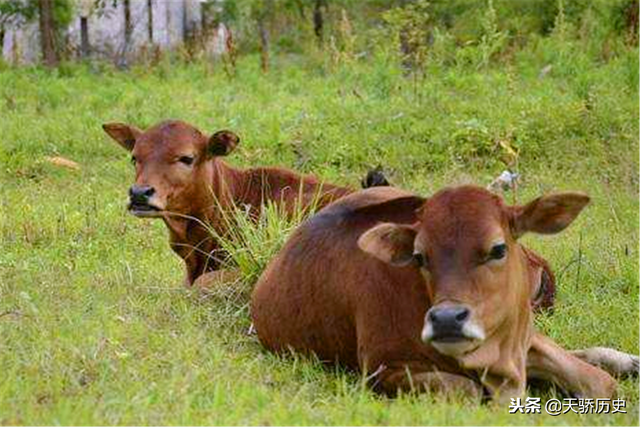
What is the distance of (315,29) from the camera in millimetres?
21328

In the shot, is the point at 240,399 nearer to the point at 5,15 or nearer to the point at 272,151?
the point at 272,151

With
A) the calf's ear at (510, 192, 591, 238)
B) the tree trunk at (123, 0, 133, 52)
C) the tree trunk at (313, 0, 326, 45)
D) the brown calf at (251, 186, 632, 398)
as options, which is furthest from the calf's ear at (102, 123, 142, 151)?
the tree trunk at (313, 0, 326, 45)

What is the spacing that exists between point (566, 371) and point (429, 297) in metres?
0.76

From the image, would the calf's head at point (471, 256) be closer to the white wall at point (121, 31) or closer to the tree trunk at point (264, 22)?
the white wall at point (121, 31)

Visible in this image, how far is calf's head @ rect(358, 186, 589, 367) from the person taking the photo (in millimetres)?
5137

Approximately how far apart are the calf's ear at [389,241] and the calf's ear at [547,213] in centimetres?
45

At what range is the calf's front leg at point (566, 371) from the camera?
5746 millimetres

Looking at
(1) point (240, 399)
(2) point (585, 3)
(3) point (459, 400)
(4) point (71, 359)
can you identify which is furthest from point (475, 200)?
(2) point (585, 3)

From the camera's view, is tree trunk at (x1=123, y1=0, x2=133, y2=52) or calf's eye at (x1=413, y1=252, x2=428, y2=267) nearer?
calf's eye at (x1=413, y1=252, x2=428, y2=267)

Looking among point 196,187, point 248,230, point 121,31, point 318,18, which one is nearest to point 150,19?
point 121,31

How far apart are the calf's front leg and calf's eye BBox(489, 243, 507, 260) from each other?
65cm

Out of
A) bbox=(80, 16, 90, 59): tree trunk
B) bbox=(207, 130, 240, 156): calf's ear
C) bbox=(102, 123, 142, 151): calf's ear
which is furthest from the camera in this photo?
bbox=(80, 16, 90, 59): tree trunk

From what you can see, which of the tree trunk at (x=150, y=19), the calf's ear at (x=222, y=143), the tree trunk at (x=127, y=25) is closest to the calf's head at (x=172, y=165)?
the calf's ear at (x=222, y=143)

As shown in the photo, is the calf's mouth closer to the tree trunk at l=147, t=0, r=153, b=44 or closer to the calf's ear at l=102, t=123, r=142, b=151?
the calf's ear at l=102, t=123, r=142, b=151
